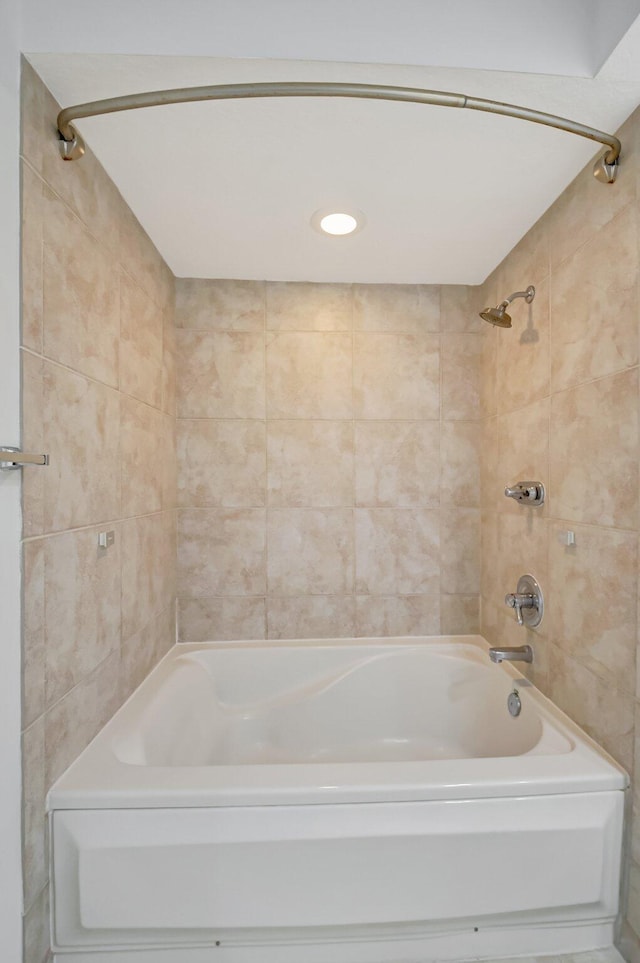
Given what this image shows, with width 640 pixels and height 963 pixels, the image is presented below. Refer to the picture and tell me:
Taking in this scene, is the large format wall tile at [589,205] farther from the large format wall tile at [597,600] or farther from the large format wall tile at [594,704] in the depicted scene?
the large format wall tile at [594,704]

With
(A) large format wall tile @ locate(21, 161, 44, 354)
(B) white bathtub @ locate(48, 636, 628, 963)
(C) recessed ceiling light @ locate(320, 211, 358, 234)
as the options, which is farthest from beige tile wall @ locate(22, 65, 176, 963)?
(C) recessed ceiling light @ locate(320, 211, 358, 234)

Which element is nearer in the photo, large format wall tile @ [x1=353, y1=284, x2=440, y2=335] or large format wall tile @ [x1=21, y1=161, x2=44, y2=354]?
large format wall tile @ [x1=21, y1=161, x2=44, y2=354]

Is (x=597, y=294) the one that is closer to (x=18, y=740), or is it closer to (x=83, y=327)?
(x=83, y=327)

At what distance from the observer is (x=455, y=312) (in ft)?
7.20

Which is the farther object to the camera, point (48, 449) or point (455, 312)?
point (455, 312)

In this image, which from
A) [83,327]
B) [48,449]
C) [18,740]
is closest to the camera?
[18,740]

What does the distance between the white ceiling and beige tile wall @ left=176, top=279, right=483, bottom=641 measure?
467 millimetres

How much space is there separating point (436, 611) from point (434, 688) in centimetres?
33

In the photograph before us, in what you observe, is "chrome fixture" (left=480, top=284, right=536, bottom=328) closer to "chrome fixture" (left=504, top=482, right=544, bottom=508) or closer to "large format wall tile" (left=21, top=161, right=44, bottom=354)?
"chrome fixture" (left=504, top=482, right=544, bottom=508)

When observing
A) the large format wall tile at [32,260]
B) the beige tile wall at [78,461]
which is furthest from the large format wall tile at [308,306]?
the large format wall tile at [32,260]

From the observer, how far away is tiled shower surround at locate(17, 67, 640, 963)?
44.8 inches

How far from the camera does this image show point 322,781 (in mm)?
1157

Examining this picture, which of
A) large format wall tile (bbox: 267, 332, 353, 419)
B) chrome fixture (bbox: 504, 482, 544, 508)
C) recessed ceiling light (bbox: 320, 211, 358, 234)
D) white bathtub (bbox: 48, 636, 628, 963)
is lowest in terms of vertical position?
white bathtub (bbox: 48, 636, 628, 963)

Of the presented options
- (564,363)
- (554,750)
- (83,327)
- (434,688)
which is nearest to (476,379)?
(564,363)
